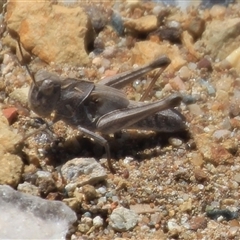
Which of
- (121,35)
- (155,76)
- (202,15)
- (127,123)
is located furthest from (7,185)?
(202,15)

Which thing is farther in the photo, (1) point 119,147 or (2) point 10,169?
(1) point 119,147

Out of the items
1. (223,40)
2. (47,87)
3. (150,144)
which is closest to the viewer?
(47,87)

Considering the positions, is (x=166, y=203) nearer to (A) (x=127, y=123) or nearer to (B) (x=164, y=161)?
(B) (x=164, y=161)

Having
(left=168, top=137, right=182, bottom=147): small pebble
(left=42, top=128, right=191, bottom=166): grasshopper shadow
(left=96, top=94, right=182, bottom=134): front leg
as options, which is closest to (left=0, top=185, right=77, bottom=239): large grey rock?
(left=42, top=128, right=191, bottom=166): grasshopper shadow

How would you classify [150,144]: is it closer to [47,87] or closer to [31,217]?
[47,87]

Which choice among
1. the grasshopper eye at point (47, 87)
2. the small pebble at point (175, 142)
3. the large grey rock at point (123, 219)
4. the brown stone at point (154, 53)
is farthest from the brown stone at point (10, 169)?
the brown stone at point (154, 53)

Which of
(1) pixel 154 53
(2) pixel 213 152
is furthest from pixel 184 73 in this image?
(2) pixel 213 152

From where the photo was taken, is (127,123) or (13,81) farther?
(13,81)
